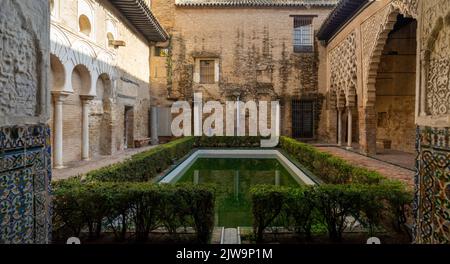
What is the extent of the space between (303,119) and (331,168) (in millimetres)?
11624

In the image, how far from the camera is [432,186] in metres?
2.50

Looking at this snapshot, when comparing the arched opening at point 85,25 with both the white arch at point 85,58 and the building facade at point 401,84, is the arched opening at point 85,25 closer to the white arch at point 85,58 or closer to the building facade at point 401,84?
the white arch at point 85,58

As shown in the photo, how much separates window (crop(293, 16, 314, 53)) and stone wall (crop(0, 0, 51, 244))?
60.5 feet

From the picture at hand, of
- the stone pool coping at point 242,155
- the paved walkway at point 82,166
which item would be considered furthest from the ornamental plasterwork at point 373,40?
the paved walkway at point 82,166

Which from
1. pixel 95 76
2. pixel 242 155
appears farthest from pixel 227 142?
pixel 95 76

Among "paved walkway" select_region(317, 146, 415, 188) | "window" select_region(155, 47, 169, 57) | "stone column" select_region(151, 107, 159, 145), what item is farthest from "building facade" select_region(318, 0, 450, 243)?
"stone column" select_region(151, 107, 159, 145)

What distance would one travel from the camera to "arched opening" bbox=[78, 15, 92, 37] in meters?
10.8

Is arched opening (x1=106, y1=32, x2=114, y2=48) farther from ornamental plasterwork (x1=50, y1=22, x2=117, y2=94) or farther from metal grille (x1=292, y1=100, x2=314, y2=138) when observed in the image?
metal grille (x1=292, y1=100, x2=314, y2=138)

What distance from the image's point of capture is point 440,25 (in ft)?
8.26

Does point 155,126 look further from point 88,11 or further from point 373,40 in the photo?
point 373,40

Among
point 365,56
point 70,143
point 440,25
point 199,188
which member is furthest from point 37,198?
point 365,56

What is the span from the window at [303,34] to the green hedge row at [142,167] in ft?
32.8

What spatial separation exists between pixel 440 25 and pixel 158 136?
56.6ft

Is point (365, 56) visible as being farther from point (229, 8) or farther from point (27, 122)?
point (27, 122)
